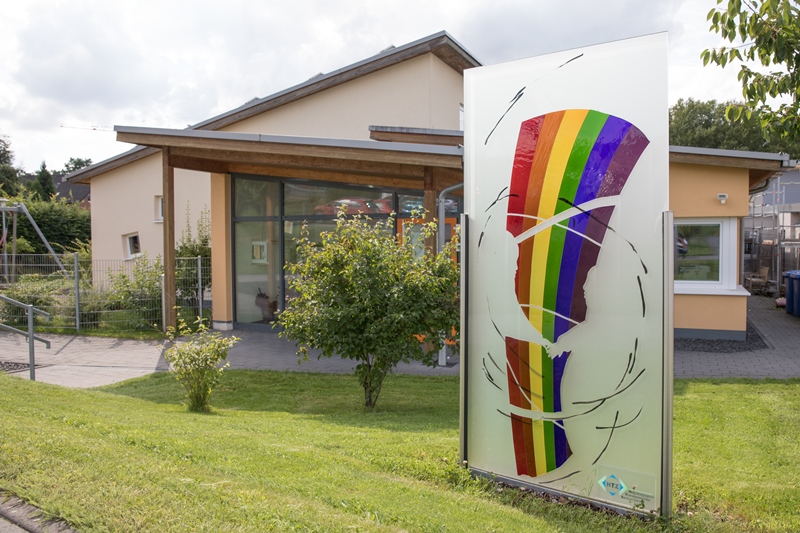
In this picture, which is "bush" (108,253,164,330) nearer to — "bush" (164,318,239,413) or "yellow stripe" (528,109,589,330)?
"bush" (164,318,239,413)

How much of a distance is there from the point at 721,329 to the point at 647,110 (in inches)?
404

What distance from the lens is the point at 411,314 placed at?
7.03m

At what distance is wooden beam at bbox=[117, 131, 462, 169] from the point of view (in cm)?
1025

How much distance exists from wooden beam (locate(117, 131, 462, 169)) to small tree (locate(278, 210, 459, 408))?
2.89 metres

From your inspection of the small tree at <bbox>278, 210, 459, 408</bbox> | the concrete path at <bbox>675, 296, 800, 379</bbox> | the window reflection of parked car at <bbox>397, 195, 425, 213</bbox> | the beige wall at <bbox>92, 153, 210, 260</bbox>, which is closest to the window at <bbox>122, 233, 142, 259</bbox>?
the beige wall at <bbox>92, 153, 210, 260</bbox>

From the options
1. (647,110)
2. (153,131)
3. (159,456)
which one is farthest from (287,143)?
(647,110)

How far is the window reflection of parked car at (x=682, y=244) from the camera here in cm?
1281

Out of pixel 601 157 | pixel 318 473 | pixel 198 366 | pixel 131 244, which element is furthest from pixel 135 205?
pixel 601 157

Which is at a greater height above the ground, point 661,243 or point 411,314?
point 661,243

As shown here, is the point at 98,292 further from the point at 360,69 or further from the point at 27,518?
the point at 27,518

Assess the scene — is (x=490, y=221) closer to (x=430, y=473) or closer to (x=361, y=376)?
(x=430, y=473)

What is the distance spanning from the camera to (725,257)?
41.0 ft

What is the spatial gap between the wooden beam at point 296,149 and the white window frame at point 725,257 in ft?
17.8

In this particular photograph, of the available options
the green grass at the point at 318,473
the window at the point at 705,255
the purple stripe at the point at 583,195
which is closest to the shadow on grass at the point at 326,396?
the green grass at the point at 318,473
